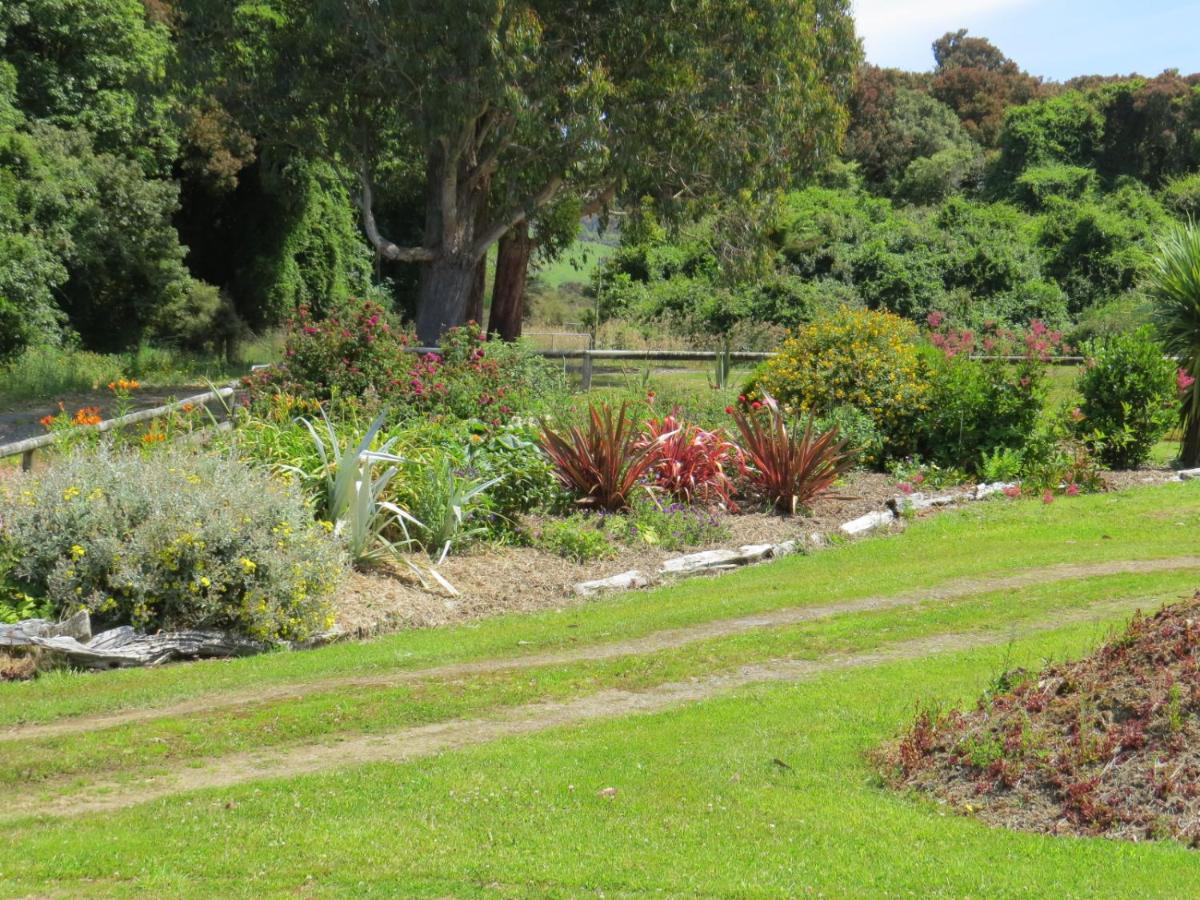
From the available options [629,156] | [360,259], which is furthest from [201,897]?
[360,259]

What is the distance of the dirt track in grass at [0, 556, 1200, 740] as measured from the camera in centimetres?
759

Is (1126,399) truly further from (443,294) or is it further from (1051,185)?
Result: (1051,185)

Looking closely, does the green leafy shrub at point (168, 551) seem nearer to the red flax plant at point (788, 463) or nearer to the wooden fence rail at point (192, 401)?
the wooden fence rail at point (192, 401)

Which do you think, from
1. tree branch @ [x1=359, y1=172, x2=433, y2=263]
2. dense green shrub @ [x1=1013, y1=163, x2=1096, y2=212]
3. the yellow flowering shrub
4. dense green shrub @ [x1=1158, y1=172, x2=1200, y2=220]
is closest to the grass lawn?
the yellow flowering shrub

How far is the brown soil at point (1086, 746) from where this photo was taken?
540 centimetres

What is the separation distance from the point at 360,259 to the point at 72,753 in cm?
3421

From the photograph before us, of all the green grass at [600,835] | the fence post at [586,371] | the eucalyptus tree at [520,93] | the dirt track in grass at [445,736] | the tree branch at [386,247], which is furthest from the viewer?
the tree branch at [386,247]

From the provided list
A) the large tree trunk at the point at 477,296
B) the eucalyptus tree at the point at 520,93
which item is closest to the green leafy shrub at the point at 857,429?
the eucalyptus tree at the point at 520,93

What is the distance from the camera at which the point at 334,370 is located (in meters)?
14.4

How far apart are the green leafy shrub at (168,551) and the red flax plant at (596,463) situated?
3.74m

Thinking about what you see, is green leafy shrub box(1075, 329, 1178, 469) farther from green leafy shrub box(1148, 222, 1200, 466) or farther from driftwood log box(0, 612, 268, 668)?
driftwood log box(0, 612, 268, 668)

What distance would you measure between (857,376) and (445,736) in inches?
413

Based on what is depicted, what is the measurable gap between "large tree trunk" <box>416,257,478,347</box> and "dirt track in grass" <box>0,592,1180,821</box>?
722 inches

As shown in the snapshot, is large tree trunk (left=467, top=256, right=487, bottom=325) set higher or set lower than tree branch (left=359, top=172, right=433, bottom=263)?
lower
